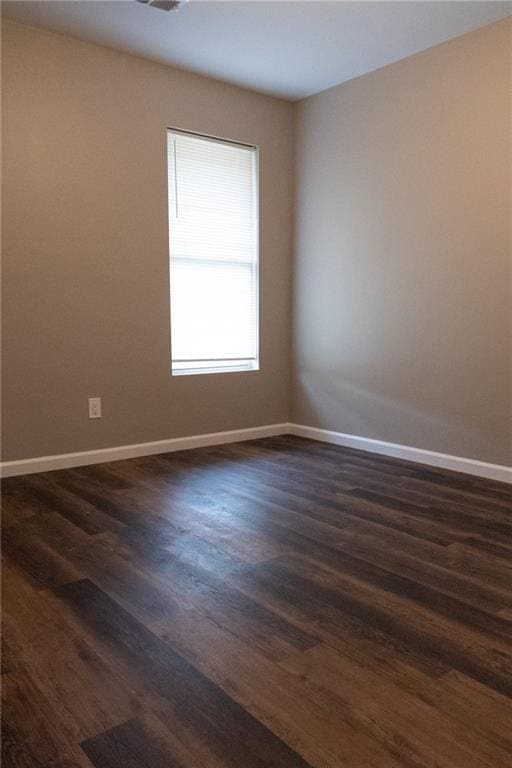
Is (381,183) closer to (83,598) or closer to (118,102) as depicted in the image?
(118,102)

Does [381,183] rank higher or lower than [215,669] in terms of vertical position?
higher

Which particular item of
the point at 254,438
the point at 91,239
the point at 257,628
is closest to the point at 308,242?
the point at 254,438

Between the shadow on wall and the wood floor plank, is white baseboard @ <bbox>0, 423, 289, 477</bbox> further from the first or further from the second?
the wood floor plank

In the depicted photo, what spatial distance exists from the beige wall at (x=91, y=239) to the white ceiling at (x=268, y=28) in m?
0.22

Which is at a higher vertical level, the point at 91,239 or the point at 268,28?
the point at 268,28

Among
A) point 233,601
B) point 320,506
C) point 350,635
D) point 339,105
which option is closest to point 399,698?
point 350,635

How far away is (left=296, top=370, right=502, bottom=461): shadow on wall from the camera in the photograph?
3508mm

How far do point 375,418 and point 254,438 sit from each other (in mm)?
972

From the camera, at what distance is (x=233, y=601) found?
1884mm

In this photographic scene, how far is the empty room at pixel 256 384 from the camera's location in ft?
4.69

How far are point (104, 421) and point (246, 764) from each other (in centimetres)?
273

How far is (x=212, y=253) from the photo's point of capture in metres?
4.13

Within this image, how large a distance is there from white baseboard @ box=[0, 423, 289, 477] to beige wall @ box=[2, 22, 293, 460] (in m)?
0.06

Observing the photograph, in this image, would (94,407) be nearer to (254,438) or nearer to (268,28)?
(254,438)
